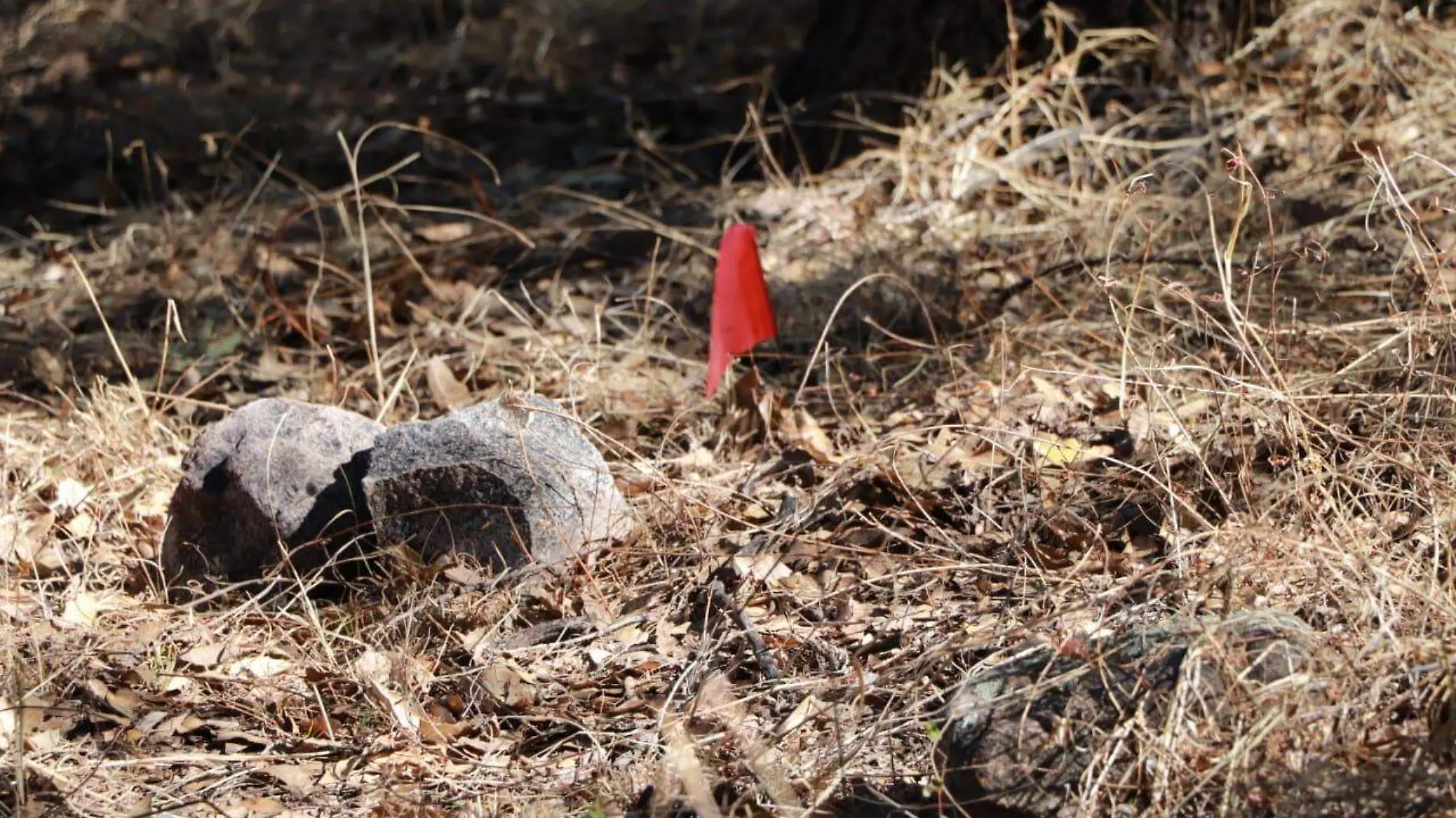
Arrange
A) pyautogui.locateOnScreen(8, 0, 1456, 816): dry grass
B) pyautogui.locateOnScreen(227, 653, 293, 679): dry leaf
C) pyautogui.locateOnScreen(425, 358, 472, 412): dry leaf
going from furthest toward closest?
pyautogui.locateOnScreen(425, 358, 472, 412): dry leaf < pyautogui.locateOnScreen(227, 653, 293, 679): dry leaf < pyautogui.locateOnScreen(8, 0, 1456, 816): dry grass

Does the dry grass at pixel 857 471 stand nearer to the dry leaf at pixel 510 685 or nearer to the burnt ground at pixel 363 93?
the dry leaf at pixel 510 685

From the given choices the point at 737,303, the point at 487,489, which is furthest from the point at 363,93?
the point at 487,489

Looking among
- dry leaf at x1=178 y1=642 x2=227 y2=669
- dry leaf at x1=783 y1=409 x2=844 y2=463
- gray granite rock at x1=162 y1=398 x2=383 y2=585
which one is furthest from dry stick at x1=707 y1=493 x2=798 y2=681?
dry leaf at x1=178 y1=642 x2=227 y2=669

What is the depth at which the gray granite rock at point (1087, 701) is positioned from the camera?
1940 mm

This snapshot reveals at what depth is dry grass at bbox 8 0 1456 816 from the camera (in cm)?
222

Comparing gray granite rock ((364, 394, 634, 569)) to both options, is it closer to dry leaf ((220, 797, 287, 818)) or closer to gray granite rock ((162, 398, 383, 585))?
gray granite rock ((162, 398, 383, 585))

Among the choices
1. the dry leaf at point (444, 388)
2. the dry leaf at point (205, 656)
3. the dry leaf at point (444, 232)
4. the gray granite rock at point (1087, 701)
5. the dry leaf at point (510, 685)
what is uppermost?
the gray granite rock at point (1087, 701)

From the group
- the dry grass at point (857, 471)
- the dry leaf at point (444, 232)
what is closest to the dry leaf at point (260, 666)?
the dry grass at point (857, 471)

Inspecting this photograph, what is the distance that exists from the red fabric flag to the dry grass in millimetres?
156

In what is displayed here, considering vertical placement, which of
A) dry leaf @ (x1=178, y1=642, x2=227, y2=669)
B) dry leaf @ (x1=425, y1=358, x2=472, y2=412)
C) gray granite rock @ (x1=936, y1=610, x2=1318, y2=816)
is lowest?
dry leaf @ (x1=178, y1=642, x2=227, y2=669)

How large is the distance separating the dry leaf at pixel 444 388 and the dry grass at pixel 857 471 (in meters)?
0.07

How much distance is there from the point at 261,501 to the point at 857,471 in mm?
1211

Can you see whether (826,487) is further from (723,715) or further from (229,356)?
(229,356)

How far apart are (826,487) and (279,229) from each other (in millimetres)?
1864
